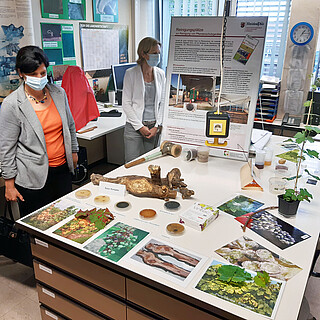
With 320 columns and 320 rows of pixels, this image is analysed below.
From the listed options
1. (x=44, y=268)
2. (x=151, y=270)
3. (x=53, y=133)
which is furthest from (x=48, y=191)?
(x=151, y=270)

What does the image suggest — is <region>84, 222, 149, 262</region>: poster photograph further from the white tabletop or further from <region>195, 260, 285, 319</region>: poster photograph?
the white tabletop

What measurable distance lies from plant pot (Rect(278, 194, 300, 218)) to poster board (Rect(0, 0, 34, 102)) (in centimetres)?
251

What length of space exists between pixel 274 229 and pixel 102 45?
131 inches

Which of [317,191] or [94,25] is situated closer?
[317,191]

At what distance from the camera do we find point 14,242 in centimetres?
213

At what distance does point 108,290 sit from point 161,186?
1.79 feet

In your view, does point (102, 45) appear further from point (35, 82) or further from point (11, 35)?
point (35, 82)

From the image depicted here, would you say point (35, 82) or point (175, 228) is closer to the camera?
point (175, 228)

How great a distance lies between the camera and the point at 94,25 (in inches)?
149

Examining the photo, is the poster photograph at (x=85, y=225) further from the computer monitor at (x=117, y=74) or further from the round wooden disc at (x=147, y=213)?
the computer monitor at (x=117, y=74)

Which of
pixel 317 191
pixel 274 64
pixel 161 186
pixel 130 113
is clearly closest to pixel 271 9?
pixel 274 64

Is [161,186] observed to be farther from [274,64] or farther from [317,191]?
[274,64]

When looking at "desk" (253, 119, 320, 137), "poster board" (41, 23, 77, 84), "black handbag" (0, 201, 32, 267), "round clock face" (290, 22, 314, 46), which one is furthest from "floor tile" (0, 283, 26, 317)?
"round clock face" (290, 22, 314, 46)

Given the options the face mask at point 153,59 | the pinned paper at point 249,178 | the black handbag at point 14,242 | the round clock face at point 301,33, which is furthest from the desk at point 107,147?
the pinned paper at point 249,178
